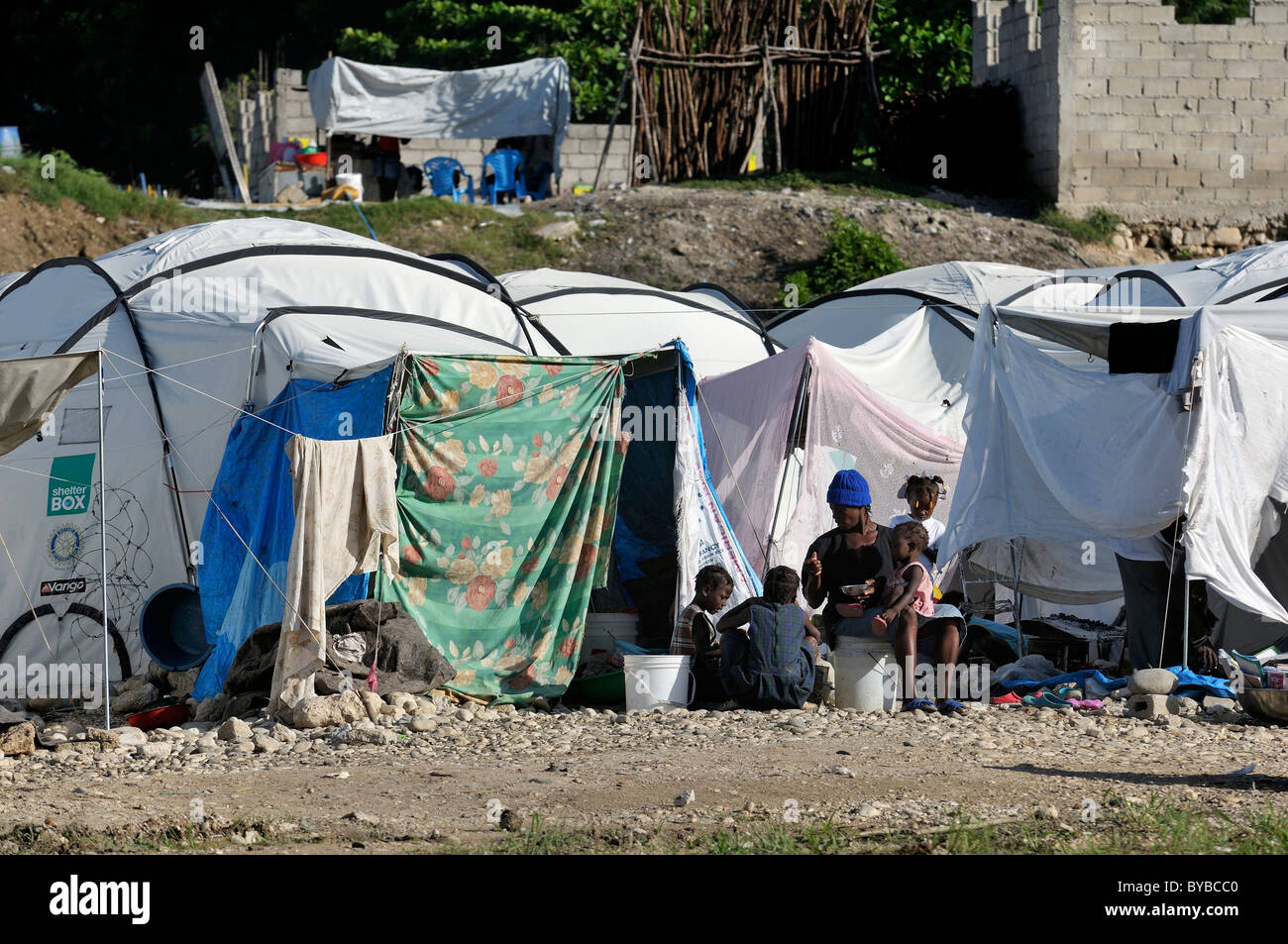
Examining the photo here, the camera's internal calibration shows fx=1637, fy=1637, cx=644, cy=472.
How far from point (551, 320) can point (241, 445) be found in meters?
3.93

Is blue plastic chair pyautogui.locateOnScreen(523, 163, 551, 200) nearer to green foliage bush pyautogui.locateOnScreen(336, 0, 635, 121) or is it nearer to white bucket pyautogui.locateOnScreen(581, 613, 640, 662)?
green foliage bush pyautogui.locateOnScreen(336, 0, 635, 121)

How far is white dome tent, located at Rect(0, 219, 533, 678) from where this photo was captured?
9.74m

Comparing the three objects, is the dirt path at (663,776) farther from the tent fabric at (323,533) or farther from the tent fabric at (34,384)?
the tent fabric at (34,384)

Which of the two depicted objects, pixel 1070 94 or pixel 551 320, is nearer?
pixel 551 320

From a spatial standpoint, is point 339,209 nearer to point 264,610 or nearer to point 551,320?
point 551,320

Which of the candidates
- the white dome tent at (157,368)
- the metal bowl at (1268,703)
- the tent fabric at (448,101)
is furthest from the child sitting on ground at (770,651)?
the tent fabric at (448,101)

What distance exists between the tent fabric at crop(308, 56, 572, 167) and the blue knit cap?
15226 mm

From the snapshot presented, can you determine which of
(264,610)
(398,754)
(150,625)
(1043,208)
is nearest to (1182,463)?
(398,754)

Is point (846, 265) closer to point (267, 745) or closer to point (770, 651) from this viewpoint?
point (770, 651)

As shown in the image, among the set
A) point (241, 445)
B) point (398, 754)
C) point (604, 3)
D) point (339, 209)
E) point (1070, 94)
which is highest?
point (604, 3)

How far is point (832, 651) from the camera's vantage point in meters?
8.17

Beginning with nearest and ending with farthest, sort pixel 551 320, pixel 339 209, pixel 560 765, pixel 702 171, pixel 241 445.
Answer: pixel 560 765 → pixel 241 445 → pixel 551 320 → pixel 339 209 → pixel 702 171

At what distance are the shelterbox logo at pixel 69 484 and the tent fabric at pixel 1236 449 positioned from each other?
6.25 metres

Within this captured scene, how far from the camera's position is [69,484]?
386 inches
